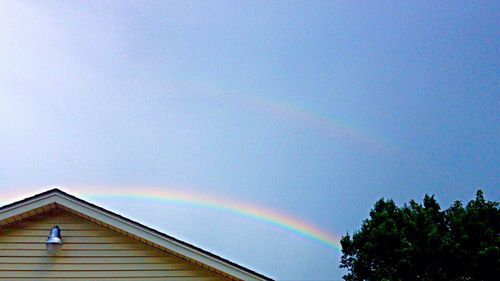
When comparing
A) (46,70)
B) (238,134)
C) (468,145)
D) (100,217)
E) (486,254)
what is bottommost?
(100,217)

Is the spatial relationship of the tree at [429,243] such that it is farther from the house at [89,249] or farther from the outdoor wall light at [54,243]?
the outdoor wall light at [54,243]

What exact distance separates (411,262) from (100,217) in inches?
864

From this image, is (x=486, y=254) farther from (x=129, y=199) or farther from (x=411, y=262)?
(x=129, y=199)

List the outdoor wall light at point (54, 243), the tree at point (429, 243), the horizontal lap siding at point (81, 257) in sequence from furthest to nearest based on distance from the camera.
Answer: the tree at point (429, 243) → the horizontal lap siding at point (81, 257) → the outdoor wall light at point (54, 243)

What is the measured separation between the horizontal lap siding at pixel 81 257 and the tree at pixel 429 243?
66.2 ft

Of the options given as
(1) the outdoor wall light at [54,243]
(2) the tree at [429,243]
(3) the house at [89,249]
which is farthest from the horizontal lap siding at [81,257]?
(2) the tree at [429,243]

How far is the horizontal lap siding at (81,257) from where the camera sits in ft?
25.5

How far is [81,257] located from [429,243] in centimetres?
2222

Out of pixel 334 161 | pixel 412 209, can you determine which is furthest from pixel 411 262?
pixel 334 161

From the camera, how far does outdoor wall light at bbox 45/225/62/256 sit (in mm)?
7633

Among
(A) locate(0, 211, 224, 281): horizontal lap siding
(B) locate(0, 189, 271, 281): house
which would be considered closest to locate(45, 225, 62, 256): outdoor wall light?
(B) locate(0, 189, 271, 281): house

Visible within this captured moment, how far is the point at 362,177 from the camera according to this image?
117 feet

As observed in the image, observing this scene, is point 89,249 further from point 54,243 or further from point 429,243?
point 429,243

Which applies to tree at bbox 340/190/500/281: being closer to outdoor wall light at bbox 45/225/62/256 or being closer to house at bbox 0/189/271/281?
house at bbox 0/189/271/281
